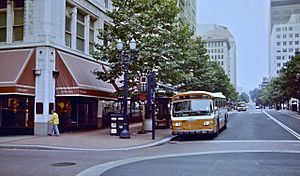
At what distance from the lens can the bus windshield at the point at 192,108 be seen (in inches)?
828

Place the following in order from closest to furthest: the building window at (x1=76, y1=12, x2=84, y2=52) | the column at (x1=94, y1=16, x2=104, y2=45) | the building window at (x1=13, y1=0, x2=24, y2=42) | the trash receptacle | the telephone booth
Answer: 1. the trash receptacle
2. the building window at (x1=13, y1=0, x2=24, y2=42)
3. the building window at (x1=76, y1=12, x2=84, y2=52)
4. the telephone booth
5. the column at (x1=94, y1=16, x2=104, y2=45)

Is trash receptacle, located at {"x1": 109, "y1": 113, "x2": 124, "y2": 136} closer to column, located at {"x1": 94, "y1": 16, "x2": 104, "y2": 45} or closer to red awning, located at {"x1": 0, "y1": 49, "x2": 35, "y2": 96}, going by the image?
red awning, located at {"x1": 0, "y1": 49, "x2": 35, "y2": 96}

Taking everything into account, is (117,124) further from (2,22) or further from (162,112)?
(2,22)

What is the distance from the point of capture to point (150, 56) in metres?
23.1

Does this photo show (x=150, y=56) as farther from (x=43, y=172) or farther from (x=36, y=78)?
(x=43, y=172)

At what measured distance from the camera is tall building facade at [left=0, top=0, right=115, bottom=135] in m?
23.0

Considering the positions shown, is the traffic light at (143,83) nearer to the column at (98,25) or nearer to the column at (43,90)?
the column at (43,90)

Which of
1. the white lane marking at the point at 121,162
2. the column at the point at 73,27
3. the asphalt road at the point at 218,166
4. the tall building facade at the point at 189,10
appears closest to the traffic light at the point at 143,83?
the column at the point at 73,27

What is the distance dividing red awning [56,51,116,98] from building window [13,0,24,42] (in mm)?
2776

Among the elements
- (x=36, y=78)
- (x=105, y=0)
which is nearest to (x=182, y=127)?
(x=36, y=78)

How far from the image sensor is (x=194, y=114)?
826 inches

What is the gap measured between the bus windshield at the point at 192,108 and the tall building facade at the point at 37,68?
19.8ft

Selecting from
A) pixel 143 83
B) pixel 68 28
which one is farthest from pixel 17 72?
pixel 143 83

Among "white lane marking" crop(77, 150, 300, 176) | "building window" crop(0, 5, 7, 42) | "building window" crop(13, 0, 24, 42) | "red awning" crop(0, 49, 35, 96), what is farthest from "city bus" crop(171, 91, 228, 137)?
"building window" crop(0, 5, 7, 42)
